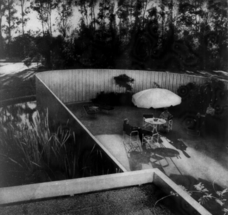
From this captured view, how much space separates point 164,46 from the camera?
47.4ft

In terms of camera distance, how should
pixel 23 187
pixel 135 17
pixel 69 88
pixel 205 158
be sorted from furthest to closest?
pixel 135 17 < pixel 69 88 < pixel 205 158 < pixel 23 187

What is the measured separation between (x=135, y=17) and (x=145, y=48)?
1783mm

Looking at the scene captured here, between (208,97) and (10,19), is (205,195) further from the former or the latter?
(10,19)

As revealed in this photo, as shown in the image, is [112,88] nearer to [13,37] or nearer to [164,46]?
[164,46]

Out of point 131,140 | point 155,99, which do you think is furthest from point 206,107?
point 131,140

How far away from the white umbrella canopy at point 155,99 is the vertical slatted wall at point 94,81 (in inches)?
165

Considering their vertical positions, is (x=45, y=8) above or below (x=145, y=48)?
above

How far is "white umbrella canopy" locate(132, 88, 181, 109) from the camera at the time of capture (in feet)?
23.3

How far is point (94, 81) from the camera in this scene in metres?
12.6

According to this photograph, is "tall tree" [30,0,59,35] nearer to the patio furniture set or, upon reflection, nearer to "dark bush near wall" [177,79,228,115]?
"dark bush near wall" [177,79,228,115]

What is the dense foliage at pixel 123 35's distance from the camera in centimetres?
1229

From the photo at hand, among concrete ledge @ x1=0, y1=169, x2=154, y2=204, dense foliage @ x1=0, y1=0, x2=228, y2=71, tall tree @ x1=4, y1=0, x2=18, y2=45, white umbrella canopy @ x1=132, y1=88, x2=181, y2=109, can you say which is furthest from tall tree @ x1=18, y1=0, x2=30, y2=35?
concrete ledge @ x1=0, y1=169, x2=154, y2=204

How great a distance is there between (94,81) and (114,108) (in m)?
2.00

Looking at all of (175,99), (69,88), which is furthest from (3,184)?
(69,88)
